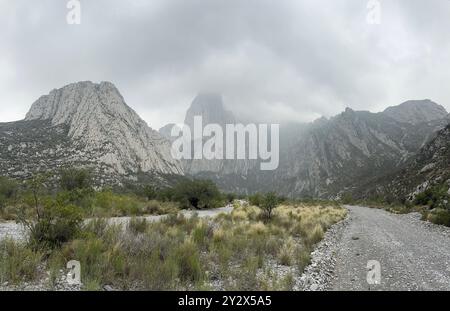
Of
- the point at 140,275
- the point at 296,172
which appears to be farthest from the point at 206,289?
the point at 296,172

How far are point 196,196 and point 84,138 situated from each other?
63008 mm

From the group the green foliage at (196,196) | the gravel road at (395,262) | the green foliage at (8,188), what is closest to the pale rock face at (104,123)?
the green foliage at (196,196)

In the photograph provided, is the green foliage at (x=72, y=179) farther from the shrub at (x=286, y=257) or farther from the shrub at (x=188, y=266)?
the shrub at (x=286, y=257)

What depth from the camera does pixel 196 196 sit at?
1435 inches

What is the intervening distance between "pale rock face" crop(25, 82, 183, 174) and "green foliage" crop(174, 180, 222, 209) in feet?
172

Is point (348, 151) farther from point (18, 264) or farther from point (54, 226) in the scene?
point (18, 264)

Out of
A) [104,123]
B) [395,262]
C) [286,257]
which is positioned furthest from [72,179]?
[104,123]

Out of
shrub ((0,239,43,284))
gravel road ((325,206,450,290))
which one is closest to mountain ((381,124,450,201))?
gravel road ((325,206,450,290))

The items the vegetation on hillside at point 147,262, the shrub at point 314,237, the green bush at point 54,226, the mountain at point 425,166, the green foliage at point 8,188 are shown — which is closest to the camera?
the vegetation on hillside at point 147,262

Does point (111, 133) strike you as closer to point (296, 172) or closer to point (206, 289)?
point (206, 289)

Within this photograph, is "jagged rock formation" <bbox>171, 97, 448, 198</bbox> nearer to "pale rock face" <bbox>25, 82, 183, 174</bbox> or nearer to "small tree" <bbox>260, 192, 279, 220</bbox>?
→ "pale rock face" <bbox>25, 82, 183, 174</bbox>

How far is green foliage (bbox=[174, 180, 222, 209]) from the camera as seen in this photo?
35.6m

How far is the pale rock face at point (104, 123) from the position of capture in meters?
87.1

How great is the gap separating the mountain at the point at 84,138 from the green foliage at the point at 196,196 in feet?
124
